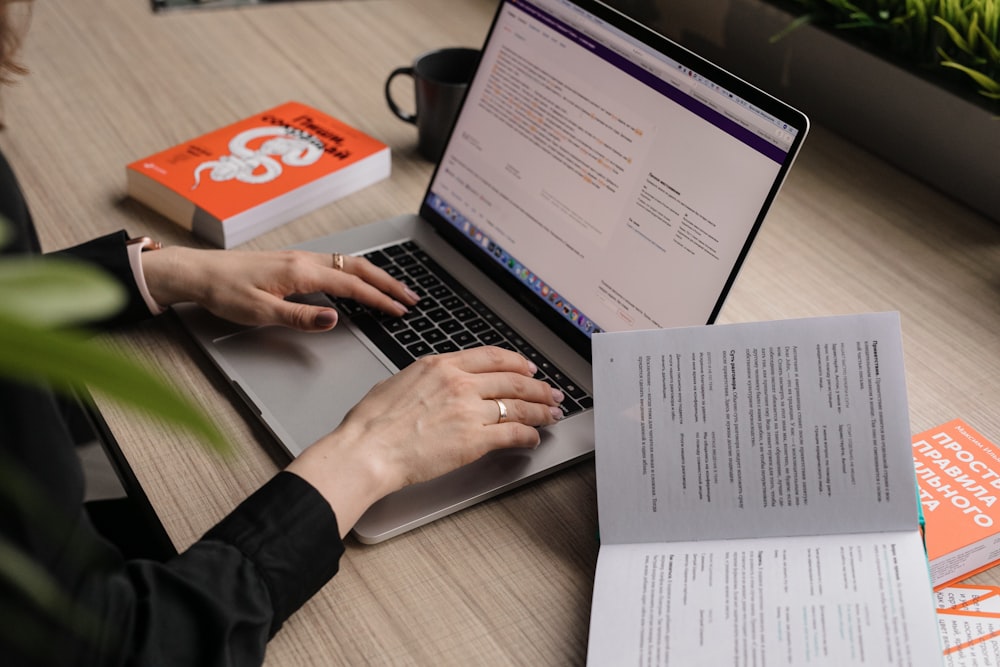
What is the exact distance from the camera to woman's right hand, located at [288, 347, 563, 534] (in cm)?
79

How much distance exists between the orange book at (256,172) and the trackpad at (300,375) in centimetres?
22

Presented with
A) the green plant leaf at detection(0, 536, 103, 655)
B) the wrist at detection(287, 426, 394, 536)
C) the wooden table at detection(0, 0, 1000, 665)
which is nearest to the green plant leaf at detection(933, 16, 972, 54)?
the wooden table at detection(0, 0, 1000, 665)

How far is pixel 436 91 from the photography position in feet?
4.20

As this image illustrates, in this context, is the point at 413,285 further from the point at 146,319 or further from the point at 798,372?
the point at 798,372

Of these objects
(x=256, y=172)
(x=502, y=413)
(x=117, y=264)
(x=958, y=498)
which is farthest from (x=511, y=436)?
(x=256, y=172)

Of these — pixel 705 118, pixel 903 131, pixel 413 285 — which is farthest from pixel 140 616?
pixel 903 131

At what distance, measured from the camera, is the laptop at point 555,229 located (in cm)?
86

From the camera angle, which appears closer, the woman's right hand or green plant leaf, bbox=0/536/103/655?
green plant leaf, bbox=0/536/103/655

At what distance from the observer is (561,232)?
100cm

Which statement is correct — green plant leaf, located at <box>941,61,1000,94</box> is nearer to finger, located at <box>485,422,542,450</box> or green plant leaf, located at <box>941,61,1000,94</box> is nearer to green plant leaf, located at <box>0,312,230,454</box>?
finger, located at <box>485,422,542,450</box>

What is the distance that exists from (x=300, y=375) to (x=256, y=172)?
393mm

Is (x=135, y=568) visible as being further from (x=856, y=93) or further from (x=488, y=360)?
(x=856, y=93)

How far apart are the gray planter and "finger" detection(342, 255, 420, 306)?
2.35 feet

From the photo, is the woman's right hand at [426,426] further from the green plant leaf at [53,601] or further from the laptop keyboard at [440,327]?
the green plant leaf at [53,601]
